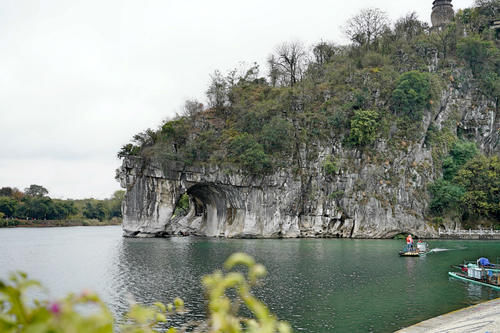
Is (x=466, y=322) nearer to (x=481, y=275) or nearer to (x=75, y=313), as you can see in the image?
(x=481, y=275)

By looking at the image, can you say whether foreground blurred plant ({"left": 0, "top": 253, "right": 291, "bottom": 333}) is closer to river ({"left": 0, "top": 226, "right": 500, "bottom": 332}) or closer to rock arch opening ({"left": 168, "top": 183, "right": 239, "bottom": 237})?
river ({"left": 0, "top": 226, "right": 500, "bottom": 332})

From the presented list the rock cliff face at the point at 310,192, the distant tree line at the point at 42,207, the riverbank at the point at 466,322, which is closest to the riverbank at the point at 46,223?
the distant tree line at the point at 42,207

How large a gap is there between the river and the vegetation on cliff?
1644cm

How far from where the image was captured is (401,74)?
54.0m

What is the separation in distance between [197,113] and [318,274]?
3832 centimetres

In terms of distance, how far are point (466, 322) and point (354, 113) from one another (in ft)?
136

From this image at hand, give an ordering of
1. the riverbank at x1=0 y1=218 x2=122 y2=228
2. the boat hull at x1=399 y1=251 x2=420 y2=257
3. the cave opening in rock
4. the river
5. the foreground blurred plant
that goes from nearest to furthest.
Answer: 1. the foreground blurred plant
2. the river
3. the boat hull at x1=399 y1=251 x2=420 y2=257
4. the cave opening in rock
5. the riverbank at x1=0 y1=218 x2=122 y2=228

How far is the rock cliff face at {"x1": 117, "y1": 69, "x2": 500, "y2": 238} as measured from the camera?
4850 centimetres

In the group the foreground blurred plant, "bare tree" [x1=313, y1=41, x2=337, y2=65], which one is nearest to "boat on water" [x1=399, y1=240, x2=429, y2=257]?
the foreground blurred plant

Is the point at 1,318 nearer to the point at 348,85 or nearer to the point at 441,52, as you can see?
the point at 348,85

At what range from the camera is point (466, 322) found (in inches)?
497

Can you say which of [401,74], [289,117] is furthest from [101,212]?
[401,74]

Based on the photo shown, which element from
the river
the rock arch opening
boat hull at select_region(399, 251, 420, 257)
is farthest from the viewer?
the rock arch opening

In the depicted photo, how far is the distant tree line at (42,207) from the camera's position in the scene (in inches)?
3305
